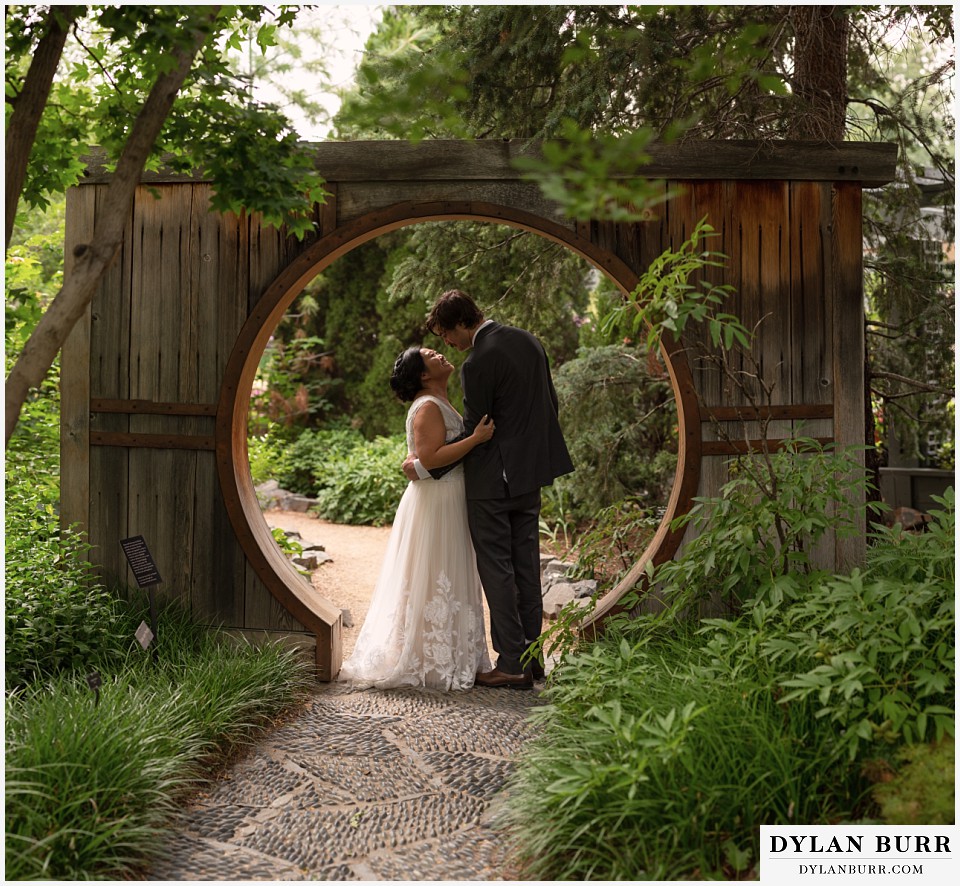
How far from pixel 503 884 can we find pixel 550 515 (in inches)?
254

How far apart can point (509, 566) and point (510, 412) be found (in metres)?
0.75

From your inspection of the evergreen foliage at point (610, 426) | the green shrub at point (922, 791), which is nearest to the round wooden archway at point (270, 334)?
the green shrub at point (922, 791)

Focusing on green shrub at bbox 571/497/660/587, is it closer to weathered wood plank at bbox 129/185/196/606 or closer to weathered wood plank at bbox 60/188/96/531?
weathered wood plank at bbox 129/185/196/606

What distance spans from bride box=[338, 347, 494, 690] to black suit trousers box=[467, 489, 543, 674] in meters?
0.11

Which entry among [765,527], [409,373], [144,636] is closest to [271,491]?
[409,373]

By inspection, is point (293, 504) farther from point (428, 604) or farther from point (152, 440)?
point (428, 604)

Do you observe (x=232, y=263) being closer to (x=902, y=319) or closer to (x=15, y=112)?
(x=15, y=112)

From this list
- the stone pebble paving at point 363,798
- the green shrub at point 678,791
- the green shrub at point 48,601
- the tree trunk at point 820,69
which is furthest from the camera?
the tree trunk at point 820,69

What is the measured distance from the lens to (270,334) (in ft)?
14.5

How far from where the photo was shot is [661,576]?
3803 mm

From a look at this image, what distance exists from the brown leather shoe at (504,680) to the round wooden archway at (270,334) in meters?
0.47

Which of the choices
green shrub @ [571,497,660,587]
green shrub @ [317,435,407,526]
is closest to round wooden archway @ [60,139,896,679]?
green shrub @ [571,497,660,587]

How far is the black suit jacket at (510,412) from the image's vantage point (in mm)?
4414

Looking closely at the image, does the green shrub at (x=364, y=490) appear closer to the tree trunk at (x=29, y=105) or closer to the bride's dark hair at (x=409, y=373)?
the bride's dark hair at (x=409, y=373)
